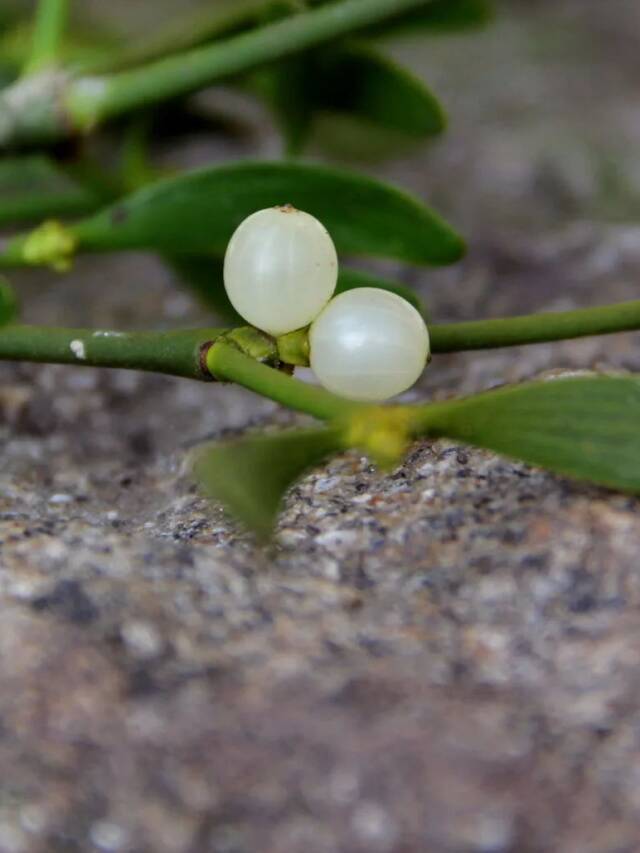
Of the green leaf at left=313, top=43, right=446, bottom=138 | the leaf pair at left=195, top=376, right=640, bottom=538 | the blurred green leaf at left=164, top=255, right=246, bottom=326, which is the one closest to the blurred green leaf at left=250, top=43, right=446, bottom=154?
the green leaf at left=313, top=43, right=446, bottom=138

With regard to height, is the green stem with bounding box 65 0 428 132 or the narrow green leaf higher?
the green stem with bounding box 65 0 428 132

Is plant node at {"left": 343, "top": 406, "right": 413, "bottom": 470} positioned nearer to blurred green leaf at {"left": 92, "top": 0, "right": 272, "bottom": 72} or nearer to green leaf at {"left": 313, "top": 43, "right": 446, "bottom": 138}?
green leaf at {"left": 313, "top": 43, "right": 446, "bottom": 138}

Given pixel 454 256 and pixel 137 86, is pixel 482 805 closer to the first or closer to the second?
pixel 454 256

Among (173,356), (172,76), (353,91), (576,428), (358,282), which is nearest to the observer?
(576,428)

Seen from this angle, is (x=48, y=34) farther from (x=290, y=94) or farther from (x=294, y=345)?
(x=294, y=345)

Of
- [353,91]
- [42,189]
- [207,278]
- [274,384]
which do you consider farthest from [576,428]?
[42,189]

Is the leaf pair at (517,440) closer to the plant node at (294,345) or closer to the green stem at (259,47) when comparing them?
the plant node at (294,345)

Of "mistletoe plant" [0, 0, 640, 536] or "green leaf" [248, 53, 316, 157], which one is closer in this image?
"mistletoe plant" [0, 0, 640, 536]

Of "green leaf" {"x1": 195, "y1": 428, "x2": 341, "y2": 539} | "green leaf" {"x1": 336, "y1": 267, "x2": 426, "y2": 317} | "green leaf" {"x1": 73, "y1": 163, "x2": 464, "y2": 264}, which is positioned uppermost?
"green leaf" {"x1": 73, "y1": 163, "x2": 464, "y2": 264}
